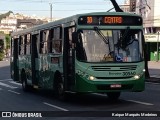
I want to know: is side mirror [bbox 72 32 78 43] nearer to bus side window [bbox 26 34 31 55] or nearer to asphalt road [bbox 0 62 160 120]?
asphalt road [bbox 0 62 160 120]

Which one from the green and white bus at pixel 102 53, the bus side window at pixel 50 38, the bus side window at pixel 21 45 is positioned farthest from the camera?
the bus side window at pixel 21 45

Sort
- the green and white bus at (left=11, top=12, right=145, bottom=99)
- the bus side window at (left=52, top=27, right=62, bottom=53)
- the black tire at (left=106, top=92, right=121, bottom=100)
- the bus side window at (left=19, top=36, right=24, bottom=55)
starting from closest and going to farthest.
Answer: the green and white bus at (left=11, top=12, right=145, bottom=99) → the bus side window at (left=52, top=27, right=62, bottom=53) → the black tire at (left=106, top=92, right=121, bottom=100) → the bus side window at (left=19, top=36, right=24, bottom=55)

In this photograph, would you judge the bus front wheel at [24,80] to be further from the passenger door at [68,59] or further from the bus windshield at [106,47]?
the bus windshield at [106,47]

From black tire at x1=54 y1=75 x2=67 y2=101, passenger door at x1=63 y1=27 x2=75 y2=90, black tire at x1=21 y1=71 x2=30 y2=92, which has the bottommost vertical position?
black tire at x1=21 y1=71 x2=30 y2=92

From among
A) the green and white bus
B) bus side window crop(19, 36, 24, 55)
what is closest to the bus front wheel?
bus side window crop(19, 36, 24, 55)

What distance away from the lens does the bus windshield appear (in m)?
15.8

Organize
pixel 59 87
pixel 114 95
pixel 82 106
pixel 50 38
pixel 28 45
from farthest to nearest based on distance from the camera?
pixel 28 45
pixel 50 38
pixel 114 95
pixel 59 87
pixel 82 106

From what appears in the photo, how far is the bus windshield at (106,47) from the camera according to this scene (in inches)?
621

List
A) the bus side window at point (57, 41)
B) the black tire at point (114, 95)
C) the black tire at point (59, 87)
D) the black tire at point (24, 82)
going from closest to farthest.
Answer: the black tire at point (59, 87) < the bus side window at point (57, 41) < the black tire at point (114, 95) < the black tire at point (24, 82)

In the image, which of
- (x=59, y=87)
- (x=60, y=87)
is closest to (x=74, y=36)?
(x=60, y=87)

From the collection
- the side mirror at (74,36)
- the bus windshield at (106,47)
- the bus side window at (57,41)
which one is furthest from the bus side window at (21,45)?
the side mirror at (74,36)

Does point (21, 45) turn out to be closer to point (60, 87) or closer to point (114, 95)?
point (60, 87)

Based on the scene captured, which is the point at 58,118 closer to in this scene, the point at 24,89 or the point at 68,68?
the point at 68,68

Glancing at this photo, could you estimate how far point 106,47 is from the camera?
15.8 meters
